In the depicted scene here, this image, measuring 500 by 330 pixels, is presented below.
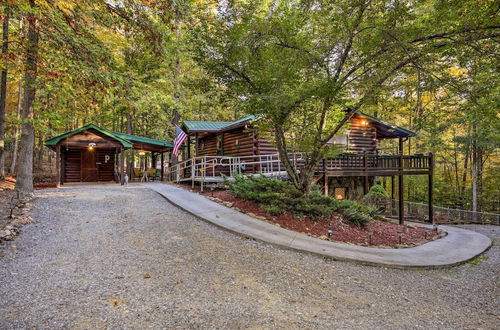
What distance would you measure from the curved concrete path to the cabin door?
11010 mm

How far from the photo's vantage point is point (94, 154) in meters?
16.4

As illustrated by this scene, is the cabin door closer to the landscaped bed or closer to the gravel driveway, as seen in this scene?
the gravel driveway

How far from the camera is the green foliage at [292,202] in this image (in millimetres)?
7531

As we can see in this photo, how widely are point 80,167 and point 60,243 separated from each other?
13391mm

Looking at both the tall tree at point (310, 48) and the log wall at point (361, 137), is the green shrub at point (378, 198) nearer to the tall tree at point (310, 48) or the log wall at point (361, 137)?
the log wall at point (361, 137)

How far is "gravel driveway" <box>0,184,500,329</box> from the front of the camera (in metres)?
2.77

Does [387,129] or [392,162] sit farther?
[387,129]

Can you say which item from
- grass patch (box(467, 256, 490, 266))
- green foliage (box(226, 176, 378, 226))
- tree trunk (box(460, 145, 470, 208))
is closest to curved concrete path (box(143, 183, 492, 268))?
grass patch (box(467, 256, 490, 266))

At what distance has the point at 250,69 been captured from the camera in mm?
6906

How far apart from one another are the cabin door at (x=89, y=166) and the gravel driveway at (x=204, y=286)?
11516mm

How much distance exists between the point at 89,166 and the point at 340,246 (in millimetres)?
16504

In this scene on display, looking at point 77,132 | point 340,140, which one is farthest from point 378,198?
point 77,132

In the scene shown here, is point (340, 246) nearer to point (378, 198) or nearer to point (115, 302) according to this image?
point (115, 302)

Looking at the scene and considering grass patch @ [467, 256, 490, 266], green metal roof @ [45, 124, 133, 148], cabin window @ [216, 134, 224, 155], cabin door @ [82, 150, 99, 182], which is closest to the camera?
grass patch @ [467, 256, 490, 266]
